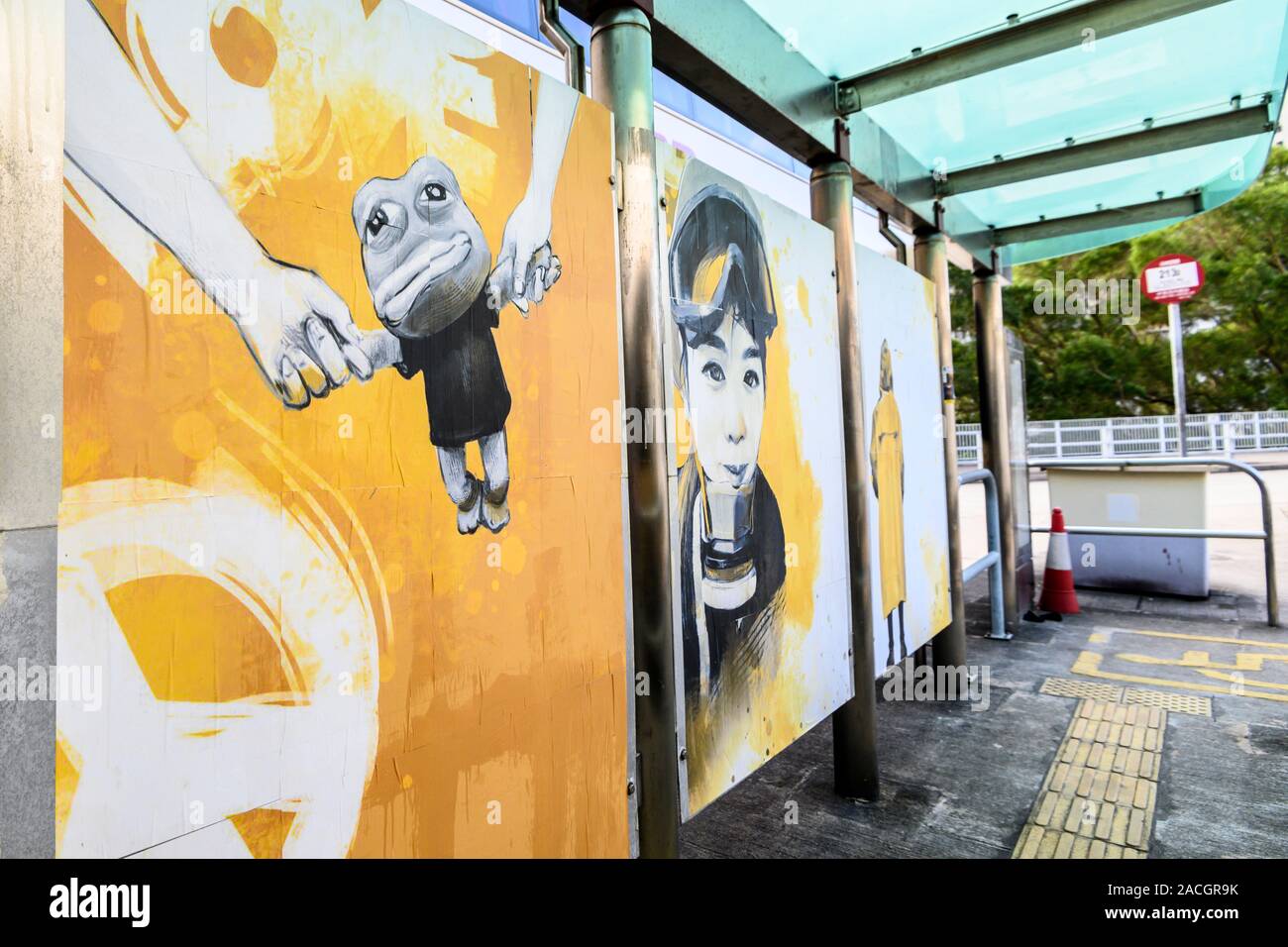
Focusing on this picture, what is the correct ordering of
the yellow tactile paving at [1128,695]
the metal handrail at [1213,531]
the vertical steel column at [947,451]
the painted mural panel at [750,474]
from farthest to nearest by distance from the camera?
the metal handrail at [1213,531] < the vertical steel column at [947,451] < the yellow tactile paving at [1128,695] < the painted mural panel at [750,474]

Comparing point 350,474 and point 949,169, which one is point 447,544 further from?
point 949,169

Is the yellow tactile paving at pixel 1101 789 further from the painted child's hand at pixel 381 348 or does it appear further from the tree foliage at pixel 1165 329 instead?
the tree foliage at pixel 1165 329

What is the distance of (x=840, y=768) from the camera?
3.26 meters

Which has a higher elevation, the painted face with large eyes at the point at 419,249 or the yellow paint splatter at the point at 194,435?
the painted face with large eyes at the point at 419,249

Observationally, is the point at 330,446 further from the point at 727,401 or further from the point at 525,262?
the point at 727,401

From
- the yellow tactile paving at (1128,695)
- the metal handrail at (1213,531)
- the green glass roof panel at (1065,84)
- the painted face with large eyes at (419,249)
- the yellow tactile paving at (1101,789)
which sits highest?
the green glass roof panel at (1065,84)

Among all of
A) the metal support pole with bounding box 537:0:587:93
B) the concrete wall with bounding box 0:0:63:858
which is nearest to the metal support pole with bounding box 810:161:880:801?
the metal support pole with bounding box 537:0:587:93

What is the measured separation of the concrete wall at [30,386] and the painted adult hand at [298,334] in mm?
260

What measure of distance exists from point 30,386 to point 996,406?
6.15 metres

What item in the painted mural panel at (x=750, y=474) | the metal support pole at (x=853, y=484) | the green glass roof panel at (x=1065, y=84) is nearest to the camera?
the painted mural panel at (x=750, y=474)

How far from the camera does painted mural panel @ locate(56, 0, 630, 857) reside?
3.65 ft

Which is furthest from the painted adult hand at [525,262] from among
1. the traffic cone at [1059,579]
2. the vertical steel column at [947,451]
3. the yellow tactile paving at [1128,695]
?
the traffic cone at [1059,579]

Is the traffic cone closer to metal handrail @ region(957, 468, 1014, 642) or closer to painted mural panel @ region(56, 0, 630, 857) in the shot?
metal handrail @ region(957, 468, 1014, 642)

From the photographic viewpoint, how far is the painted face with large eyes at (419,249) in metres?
1.47
